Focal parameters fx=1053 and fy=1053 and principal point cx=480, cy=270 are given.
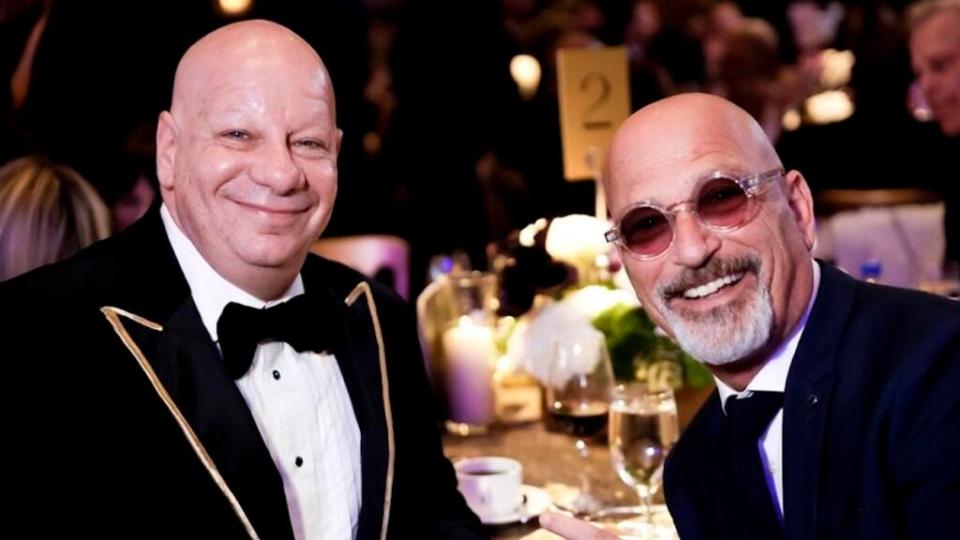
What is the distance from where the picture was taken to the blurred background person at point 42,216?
7.93 ft

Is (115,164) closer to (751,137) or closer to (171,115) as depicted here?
(171,115)

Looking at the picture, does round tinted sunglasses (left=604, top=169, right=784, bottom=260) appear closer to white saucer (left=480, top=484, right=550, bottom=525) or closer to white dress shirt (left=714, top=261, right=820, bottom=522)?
white dress shirt (left=714, top=261, right=820, bottom=522)

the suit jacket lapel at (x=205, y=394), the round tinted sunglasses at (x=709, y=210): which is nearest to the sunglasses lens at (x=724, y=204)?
the round tinted sunglasses at (x=709, y=210)

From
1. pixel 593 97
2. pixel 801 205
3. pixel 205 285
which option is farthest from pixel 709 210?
pixel 593 97

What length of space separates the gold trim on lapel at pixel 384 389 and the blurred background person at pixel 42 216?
84 cm

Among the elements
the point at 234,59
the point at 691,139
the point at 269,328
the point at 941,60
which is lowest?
the point at 269,328

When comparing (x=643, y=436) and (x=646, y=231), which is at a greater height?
(x=646, y=231)

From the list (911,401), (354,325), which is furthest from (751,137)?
(354,325)

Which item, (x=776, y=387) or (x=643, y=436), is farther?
(x=643, y=436)

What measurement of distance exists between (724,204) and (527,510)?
2.45 feet

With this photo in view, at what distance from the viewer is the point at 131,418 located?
161 centimetres

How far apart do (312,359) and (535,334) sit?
0.73 metres

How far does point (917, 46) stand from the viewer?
4.13 metres

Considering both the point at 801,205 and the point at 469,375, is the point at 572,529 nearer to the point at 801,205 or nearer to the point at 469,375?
the point at 801,205
